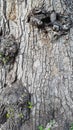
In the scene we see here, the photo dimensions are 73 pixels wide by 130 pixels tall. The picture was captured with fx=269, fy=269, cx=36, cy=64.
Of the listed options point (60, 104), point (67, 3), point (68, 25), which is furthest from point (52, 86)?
point (67, 3)

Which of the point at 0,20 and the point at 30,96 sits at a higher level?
the point at 0,20

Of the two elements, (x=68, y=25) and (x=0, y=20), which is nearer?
(x=68, y=25)

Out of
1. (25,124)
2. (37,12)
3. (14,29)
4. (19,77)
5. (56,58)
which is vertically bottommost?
(25,124)

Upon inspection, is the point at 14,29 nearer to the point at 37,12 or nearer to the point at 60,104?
→ the point at 37,12

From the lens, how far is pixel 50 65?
131 inches

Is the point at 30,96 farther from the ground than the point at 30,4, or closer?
closer

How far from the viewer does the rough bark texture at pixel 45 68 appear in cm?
328

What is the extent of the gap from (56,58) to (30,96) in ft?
1.87

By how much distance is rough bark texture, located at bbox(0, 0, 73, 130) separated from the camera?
328cm

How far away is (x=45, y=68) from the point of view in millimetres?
3326

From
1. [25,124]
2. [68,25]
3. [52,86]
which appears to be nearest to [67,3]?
[68,25]

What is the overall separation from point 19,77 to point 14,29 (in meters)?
0.62

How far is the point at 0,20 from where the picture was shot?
3.48 metres

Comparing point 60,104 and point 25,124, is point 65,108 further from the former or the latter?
point 25,124
